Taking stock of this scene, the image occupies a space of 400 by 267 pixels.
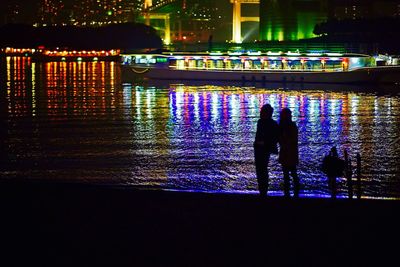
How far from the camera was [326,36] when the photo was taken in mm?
70562

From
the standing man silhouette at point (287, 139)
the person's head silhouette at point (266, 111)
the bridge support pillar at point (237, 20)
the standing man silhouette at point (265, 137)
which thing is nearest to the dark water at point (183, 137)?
the standing man silhouette at point (287, 139)

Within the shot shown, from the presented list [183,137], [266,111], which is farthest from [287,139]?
[183,137]

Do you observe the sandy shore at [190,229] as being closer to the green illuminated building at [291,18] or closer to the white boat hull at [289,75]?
the white boat hull at [289,75]

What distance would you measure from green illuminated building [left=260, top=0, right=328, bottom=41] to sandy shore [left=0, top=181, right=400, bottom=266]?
224 feet

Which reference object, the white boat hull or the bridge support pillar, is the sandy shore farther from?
the bridge support pillar

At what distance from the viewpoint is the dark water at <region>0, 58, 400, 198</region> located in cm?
1672

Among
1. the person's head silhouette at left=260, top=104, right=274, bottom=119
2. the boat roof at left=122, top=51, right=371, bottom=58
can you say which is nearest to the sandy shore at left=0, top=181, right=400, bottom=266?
the person's head silhouette at left=260, top=104, right=274, bottom=119

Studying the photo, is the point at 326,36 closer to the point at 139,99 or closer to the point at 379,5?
the point at 379,5

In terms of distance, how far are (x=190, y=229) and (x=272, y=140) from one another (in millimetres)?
2601

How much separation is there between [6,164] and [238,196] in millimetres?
10440

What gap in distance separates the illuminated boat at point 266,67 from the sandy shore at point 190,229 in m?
41.9

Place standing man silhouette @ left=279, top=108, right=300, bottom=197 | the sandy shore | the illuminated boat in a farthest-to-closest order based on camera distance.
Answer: the illuminated boat → standing man silhouette @ left=279, top=108, right=300, bottom=197 → the sandy shore

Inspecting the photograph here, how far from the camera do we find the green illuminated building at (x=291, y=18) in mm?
76938

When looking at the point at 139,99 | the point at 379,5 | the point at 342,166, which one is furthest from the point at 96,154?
the point at 379,5
